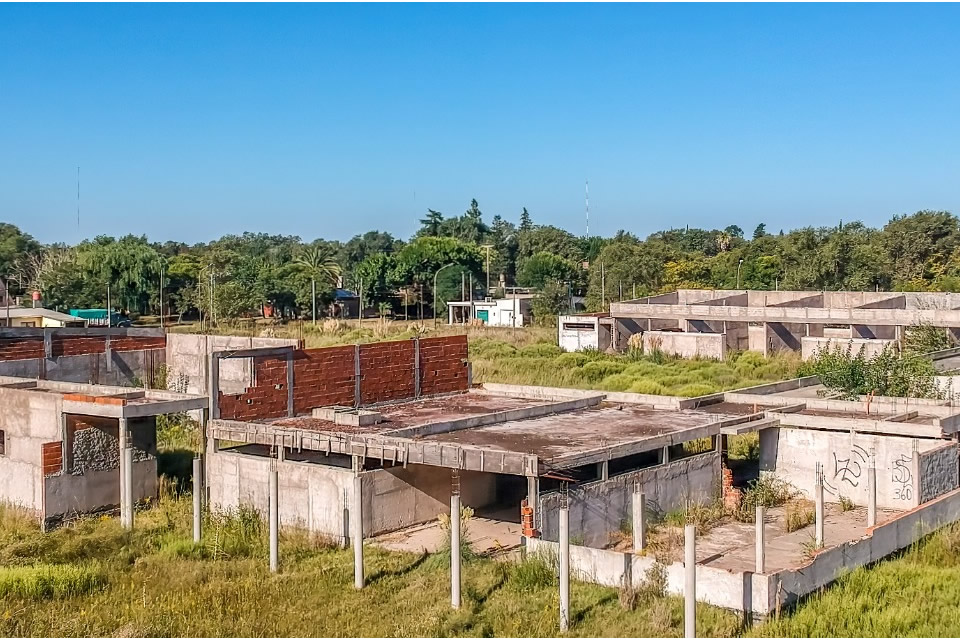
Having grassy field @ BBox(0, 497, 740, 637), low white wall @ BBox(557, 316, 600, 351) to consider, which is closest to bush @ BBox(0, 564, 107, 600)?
grassy field @ BBox(0, 497, 740, 637)

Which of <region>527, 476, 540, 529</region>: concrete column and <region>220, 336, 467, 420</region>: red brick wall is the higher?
<region>220, 336, 467, 420</region>: red brick wall

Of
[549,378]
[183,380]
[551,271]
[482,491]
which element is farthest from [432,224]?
[482,491]

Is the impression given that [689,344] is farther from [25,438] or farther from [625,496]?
[25,438]

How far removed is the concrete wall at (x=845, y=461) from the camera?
1634 centimetres

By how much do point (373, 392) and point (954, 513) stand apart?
10.8 meters

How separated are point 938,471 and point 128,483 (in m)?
12.7

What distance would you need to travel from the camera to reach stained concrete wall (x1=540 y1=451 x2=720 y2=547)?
14195 mm

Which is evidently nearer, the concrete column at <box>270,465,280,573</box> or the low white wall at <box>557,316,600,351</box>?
the concrete column at <box>270,465,280,573</box>

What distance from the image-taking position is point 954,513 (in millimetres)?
15438

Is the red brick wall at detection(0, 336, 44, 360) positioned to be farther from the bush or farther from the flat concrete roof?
the bush

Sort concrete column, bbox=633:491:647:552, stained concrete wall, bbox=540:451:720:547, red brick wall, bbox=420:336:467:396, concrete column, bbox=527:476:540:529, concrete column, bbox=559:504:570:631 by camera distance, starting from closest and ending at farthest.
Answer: concrete column, bbox=559:504:570:631 < concrete column, bbox=633:491:647:552 < concrete column, bbox=527:476:540:529 < stained concrete wall, bbox=540:451:720:547 < red brick wall, bbox=420:336:467:396

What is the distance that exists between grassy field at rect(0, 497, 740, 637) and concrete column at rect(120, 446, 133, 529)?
351 mm

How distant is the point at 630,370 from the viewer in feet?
116

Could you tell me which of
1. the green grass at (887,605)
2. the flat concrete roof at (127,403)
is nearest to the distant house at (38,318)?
the flat concrete roof at (127,403)
